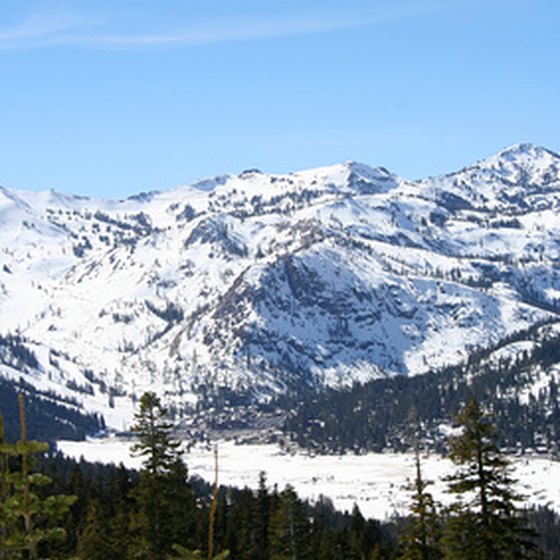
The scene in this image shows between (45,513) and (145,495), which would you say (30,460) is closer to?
(45,513)

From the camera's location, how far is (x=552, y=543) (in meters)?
196

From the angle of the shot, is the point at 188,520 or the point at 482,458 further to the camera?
the point at 188,520

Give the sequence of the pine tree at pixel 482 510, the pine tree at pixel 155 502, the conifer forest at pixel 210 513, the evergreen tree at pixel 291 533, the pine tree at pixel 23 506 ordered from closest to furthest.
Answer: the pine tree at pixel 23 506
the conifer forest at pixel 210 513
the pine tree at pixel 482 510
the pine tree at pixel 155 502
the evergreen tree at pixel 291 533

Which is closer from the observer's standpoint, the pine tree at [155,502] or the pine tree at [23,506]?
the pine tree at [23,506]

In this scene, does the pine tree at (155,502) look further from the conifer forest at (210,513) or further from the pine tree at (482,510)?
the pine tree at (482,510)

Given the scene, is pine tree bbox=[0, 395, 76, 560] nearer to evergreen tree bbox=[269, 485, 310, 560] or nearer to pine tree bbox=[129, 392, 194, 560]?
pine tree bbox=[129, 392, 194, 560]

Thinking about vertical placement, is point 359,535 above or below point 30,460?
below

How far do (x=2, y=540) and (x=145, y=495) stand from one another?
33.0 metres

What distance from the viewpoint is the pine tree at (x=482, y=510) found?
125ft

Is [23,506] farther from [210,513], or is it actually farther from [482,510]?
[482,510]

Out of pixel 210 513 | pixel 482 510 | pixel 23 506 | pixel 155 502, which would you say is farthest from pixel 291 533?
pixel 210 513

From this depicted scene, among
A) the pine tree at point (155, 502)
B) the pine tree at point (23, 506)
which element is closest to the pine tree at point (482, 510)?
the pine tree at point (155, 502)

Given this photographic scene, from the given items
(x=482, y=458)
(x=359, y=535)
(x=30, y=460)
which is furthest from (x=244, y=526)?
(x=30, y=460)

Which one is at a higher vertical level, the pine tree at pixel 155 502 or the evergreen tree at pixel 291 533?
the pine tree at pixel 155 502
